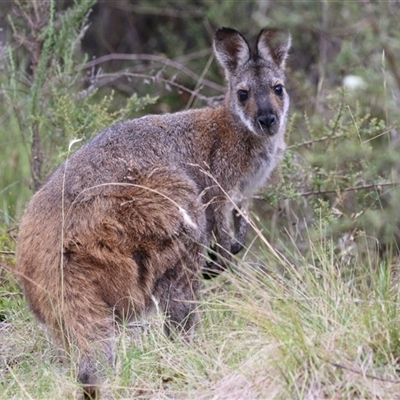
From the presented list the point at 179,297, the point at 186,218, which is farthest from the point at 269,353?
the point at 179,297

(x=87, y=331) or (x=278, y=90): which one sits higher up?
(x=278, y=90)

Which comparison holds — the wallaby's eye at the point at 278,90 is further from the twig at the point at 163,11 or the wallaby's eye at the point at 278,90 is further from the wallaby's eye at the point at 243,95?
the twig at the point at 163,11

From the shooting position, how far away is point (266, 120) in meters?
5.48

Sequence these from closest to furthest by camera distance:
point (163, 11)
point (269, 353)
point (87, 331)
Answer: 1. point (269, 353)
2. point (87, 331)
3. point (163, 11)

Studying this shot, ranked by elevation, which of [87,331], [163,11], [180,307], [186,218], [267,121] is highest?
[186,218]

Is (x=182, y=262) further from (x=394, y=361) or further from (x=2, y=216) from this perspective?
(x=2, y=216)

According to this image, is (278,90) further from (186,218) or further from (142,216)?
(186,218)

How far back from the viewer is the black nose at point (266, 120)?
548 cm

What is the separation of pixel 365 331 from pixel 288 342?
0.35 m

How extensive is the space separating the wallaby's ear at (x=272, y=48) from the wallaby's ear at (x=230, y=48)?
0.10 m

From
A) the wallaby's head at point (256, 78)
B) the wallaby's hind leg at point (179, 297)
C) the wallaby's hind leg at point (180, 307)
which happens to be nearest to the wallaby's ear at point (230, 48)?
the wallaby's head at point (256, 78)

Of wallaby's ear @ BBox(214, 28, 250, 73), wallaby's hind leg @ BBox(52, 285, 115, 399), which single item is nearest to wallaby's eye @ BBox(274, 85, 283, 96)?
wallaby's ear @ BBox(214, 28, 250, 73)

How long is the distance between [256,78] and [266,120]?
0.38 meters

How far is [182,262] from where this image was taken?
469cm
